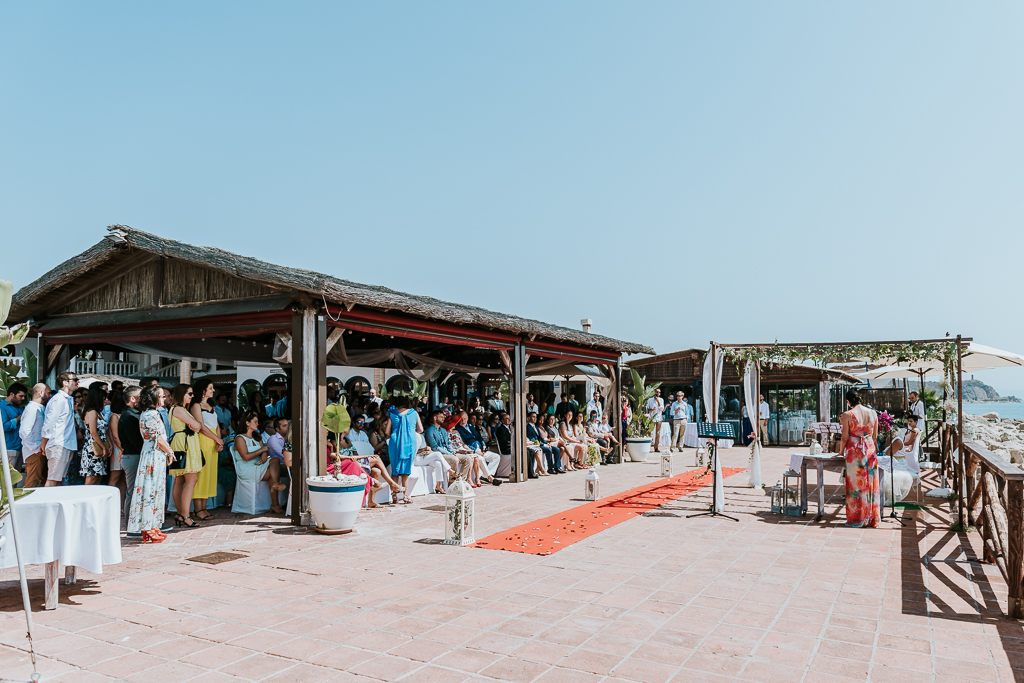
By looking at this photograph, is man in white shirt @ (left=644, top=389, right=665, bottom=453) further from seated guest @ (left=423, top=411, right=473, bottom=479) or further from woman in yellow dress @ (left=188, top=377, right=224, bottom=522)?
woman in yellow dress @ (left=188, top=377, right=224, bottom=522)

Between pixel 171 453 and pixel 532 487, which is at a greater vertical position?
pixel 171 453

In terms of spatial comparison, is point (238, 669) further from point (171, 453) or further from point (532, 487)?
point (532, 487)

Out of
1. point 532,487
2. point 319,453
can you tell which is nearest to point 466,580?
point 319,453

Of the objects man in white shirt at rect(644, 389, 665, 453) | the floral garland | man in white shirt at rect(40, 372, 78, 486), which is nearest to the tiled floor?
man in white shirt at rect(40, 372, 78, 486)

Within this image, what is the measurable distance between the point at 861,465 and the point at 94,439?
8.85 metres

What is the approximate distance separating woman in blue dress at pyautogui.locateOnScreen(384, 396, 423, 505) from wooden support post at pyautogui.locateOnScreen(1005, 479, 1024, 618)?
6.76 metres

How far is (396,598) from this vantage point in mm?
5102

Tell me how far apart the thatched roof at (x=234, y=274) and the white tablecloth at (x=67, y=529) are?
10.4ft

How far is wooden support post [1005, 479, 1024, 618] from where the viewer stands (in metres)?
4.67

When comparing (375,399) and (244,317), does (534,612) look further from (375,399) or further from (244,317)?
(375,399)

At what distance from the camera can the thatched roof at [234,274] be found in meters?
7.64

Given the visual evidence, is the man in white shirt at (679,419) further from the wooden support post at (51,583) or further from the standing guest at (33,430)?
the wooden support post at (51,583)

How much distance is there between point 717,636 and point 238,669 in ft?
9.30

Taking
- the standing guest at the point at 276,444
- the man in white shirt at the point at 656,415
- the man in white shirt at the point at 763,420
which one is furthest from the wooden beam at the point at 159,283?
the man in white shirt at the point at 763,420
